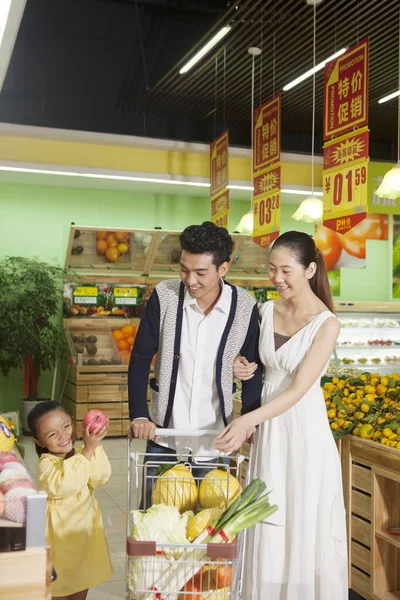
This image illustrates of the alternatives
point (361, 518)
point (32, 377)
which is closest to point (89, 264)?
point (32, 377)

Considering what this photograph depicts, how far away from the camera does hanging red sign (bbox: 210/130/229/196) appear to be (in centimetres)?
820

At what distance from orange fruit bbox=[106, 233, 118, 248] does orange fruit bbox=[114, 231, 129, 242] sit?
4cm

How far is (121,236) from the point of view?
28.6 feet

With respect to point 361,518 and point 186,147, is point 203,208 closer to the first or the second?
point 186,147

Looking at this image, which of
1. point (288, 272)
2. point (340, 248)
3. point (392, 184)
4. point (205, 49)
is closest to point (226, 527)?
point (288, 272)

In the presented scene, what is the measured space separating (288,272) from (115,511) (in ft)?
10.4

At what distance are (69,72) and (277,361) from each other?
6997mm

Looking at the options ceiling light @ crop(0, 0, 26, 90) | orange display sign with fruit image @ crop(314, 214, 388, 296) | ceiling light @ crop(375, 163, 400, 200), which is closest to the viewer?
ceiling light @ crop(0, 0, 26, 90)

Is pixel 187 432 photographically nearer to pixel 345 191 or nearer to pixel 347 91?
pixel 345 191

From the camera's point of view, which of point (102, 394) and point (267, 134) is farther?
point (102, 394)

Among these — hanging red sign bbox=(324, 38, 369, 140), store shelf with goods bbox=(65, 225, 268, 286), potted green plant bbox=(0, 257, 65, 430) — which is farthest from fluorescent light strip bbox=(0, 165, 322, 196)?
hanging red sign bbox=(324, 38, 369, 140)

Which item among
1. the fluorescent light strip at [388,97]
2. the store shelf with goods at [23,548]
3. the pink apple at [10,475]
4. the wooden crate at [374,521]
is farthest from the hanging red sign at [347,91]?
the store shelf with goods at [23,548]

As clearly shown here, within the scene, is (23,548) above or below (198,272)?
below

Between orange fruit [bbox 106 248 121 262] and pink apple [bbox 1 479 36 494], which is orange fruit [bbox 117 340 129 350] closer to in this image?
orange fruit [bbox 106 248 121 262]
